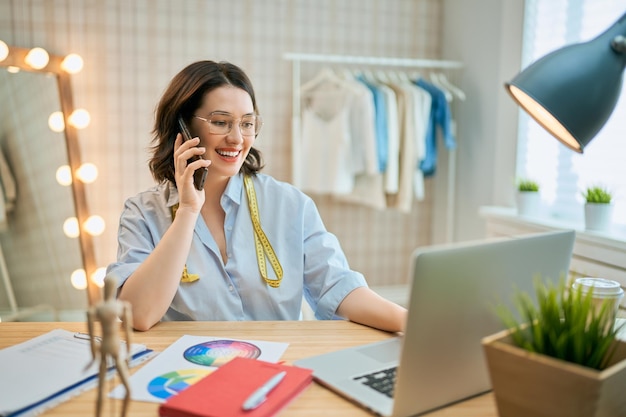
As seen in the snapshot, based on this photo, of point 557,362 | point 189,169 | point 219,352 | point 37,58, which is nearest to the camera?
point 557,362

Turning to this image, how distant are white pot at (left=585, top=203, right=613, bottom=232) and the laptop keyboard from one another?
5.42 ft

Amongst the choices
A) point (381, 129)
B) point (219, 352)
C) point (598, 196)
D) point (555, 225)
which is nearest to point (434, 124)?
point (381, 129)

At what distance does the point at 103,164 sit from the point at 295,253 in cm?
220

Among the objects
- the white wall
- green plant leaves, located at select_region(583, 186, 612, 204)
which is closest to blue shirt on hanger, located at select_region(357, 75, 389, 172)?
the white wall

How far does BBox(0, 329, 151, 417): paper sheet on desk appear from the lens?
0.92 metres

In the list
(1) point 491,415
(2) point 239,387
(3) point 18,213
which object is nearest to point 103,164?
(3) point 18,213

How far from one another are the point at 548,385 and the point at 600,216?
71.7 inches

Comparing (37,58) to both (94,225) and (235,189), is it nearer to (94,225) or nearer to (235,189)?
(94,225)

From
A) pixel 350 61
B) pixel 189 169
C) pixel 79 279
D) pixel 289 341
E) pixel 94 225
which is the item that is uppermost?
pixel 350 61

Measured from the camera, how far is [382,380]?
1.01 m

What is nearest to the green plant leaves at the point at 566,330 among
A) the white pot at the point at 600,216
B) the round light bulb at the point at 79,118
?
the white pot at the point at 600,216

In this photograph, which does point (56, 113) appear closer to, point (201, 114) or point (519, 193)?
point (201, 114)

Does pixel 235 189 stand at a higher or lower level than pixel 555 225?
higher

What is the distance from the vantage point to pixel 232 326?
1.33m
